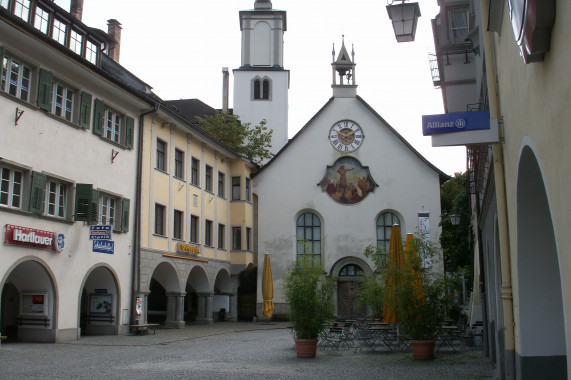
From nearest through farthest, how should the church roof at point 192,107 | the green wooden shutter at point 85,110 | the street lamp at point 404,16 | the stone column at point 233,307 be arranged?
the street lamp at point 404,16 < the green wooden shutter at point 85,110 < the stone column at point 233,307 < the church roof at point 192,107

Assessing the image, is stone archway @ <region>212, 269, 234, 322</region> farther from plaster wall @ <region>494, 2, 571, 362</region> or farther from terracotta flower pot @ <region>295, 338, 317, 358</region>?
plaster wall @ <region>494, 2, 571, 362</region>

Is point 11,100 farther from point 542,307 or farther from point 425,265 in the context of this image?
point 542,307

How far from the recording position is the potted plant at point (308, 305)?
15.1m

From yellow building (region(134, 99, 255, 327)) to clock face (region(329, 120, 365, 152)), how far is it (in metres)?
4.97

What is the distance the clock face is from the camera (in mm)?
35656

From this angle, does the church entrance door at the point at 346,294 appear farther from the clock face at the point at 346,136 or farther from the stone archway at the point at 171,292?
the stone archway at the point at 171,292

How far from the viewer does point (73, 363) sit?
14.0 meters

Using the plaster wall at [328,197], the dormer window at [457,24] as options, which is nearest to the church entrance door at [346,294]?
the plaster wall at [328,197]

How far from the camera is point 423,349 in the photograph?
14.7 meters

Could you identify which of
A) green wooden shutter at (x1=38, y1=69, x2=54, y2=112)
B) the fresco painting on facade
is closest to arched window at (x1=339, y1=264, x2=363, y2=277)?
the fresco painting on facade

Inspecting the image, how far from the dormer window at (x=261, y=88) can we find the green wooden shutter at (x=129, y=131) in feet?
88.2

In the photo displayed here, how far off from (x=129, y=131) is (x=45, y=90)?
16.7 feet

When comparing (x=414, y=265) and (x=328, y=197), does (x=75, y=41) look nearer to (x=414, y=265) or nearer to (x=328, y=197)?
(x=414, y=265)

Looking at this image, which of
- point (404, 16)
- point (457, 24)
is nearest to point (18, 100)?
point (457, 24)
